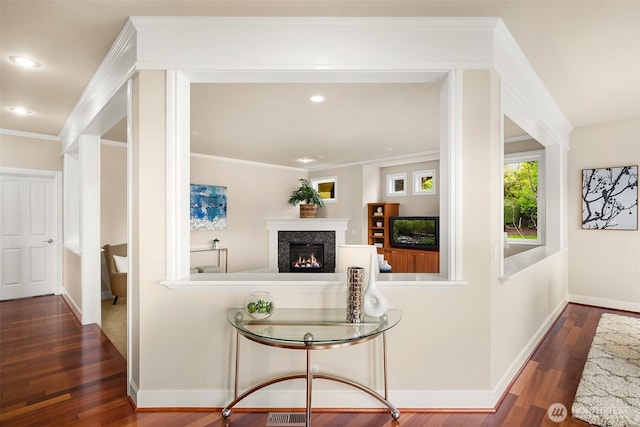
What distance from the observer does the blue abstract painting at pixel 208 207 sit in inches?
248

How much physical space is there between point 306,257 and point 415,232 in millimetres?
2218

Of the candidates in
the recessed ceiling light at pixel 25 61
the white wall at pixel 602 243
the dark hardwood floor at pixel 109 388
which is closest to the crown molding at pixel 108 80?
the recessed ceiling light at pixel 25 61

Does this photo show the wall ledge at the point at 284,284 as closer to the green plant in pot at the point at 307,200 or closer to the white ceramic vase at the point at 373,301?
the white ceramic vase at the point at 373,301

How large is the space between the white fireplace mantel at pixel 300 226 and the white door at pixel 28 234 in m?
3.54

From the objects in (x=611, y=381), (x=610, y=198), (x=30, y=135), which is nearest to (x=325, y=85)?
(x=611, y=381)

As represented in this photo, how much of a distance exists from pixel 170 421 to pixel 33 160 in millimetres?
4751

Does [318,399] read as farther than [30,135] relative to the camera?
No

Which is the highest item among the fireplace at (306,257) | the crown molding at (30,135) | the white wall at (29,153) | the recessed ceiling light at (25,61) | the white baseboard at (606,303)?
the recessed ceiling light at (25,61)

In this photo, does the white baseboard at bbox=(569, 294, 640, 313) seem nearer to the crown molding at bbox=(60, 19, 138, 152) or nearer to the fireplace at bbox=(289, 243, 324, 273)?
the fireplace at bbox=(289, 243, 324, 273)

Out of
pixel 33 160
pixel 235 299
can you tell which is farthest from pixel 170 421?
pixel 33 160

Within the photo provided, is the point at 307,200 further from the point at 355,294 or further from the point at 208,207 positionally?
the point at 355,294

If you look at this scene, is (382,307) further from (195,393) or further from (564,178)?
(564,178)

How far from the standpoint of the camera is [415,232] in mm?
6406

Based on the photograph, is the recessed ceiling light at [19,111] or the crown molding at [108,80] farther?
the recessed ceiling light at [19,111]
